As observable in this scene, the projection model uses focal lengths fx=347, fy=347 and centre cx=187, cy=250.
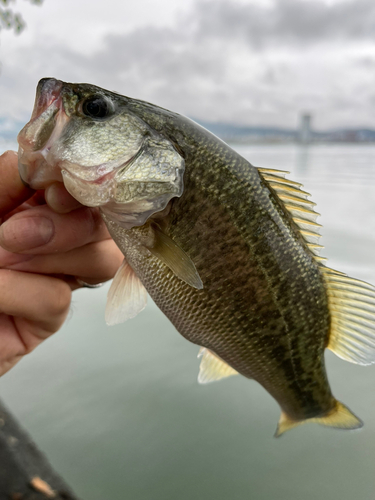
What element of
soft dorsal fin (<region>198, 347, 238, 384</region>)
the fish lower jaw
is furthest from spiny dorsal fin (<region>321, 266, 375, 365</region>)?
the fish lower jaw

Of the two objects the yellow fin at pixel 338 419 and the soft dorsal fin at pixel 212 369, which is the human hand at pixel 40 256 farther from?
the yellow fin at pixel 338 419

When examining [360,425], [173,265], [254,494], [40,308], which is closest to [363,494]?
[254,494]

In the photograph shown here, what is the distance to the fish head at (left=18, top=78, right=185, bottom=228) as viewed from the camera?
101 centimetres

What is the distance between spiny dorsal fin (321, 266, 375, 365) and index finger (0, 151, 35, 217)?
1.13m

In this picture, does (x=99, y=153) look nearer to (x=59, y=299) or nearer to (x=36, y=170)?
(x=36, y=170)

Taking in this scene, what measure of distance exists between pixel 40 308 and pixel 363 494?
2114mm

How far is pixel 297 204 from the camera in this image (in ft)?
4.27

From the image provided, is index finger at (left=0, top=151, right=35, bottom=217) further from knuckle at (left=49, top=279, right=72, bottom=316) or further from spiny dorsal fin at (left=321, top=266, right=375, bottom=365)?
spiny dorsal fin at (left=321, top=266, right=375, bottom=365)

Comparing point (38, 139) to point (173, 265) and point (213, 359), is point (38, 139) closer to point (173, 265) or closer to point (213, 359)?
point (173, 265)

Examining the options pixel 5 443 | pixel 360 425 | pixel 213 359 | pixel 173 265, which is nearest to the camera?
pixel 173 265

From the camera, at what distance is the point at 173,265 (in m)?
1.12

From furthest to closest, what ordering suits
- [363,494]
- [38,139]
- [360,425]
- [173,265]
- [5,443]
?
[5,443] < [363,494] < [360,425] < [173,265] < [38,139]

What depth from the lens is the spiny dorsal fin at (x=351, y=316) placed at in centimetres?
137

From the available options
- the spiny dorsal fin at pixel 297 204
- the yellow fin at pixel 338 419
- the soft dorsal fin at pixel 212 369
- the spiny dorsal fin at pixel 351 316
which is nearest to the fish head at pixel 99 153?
the spiny dorsal fin at pixel 297 204
